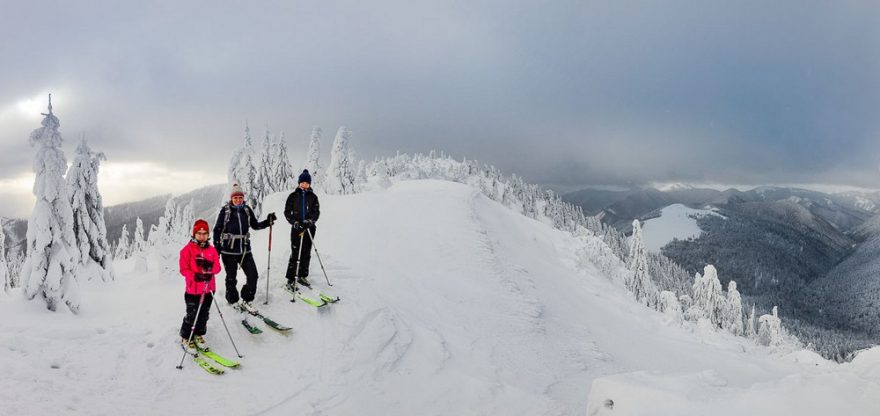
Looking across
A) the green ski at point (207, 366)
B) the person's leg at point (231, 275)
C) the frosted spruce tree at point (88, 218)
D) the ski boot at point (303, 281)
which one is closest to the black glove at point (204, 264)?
the person's leg at point (231, 275)

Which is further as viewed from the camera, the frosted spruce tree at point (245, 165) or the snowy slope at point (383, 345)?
the frosted spruce tree at point (245, 165)

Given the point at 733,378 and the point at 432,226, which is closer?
the point at 733,378

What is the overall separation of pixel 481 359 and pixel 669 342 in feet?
32.4

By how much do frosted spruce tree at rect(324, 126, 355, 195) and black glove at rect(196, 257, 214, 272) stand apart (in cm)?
4484

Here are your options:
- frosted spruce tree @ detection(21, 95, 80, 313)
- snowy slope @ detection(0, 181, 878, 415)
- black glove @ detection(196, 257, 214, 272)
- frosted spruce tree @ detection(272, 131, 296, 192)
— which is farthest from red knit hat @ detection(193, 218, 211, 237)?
frosted spruce tree @ detection(272, 131, 296, 192)

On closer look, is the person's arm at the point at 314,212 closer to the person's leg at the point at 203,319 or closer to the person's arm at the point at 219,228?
the person's arm at the point at 219,228

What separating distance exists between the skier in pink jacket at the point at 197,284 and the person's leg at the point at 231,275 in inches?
45.1

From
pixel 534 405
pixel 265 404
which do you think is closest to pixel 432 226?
pixel 534 405

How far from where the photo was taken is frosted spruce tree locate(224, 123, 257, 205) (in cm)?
3991

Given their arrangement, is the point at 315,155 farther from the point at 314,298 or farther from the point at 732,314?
the point at 732,314

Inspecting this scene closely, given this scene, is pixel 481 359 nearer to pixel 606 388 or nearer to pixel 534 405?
pixel 534 405

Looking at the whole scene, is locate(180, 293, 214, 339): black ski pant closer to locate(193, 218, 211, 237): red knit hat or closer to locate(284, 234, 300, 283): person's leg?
locate(193, 218, 211, 237): red knit hat

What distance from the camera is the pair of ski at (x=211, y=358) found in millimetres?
7738

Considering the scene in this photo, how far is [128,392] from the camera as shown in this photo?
693 cm
